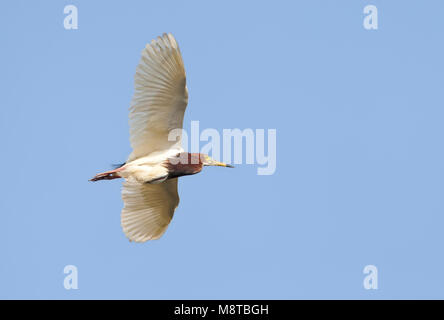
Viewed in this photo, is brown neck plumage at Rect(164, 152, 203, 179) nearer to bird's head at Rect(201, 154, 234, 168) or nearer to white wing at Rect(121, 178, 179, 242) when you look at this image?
bird's head at Rect(201, 154, 234, 168)

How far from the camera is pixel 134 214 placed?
13.9 meters

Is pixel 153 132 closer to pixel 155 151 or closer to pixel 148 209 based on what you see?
pixel 155 151

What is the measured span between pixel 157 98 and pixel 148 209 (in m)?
2.35

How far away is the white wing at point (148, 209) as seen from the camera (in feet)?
45.2

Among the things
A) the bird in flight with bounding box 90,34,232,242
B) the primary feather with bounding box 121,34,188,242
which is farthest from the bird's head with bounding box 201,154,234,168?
the primary feather with bounding box 121,34,188,242

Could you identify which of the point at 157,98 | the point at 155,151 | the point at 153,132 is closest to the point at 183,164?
the point at 155,151

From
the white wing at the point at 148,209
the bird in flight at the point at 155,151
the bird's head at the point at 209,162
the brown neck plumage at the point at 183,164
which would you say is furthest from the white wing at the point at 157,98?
the white wing at the point at 148,209

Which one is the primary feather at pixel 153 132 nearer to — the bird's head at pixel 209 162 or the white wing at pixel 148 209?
the white wing at pixel 148 209

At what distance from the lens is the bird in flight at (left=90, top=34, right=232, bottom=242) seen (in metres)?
12.3

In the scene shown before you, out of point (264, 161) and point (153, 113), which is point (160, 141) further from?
point (264, 161)

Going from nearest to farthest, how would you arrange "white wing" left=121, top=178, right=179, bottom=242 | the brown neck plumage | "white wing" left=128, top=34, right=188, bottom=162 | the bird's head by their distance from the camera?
"white wing" left=128, top=34, right=188, bottom=162 → the brown neck plumage → the bird's head → "white wing" left=121, top=178, right=179, bottom=242

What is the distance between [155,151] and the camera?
13219mm
